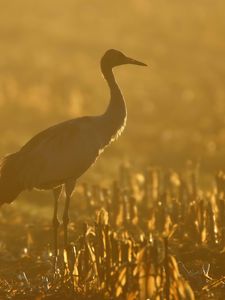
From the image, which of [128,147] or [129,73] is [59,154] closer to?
[128,147]

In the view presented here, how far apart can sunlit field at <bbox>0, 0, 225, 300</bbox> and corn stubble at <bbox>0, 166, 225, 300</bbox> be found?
14 mm

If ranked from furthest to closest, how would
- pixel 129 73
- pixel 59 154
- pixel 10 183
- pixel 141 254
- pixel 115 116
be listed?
pixel 129 73 → pixel 115 116 → pixel 59 154 → pixel 10 183 → pixel 141 254

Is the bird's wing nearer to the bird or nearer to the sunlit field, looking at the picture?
the bird

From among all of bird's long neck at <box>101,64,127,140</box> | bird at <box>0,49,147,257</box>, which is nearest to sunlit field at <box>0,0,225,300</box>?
bird at <box>0,49,147,257</box>

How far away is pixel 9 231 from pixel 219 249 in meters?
3.87

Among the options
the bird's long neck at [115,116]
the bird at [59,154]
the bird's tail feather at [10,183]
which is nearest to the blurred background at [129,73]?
the bird's long neck at [115,116]

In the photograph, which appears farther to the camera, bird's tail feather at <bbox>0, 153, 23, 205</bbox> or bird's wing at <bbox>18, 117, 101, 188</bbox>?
bird's wing at <bbox>18, 117, 101, 188</bbox>

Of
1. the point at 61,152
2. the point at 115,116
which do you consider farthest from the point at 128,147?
the point at 61,152

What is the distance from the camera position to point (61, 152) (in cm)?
1178

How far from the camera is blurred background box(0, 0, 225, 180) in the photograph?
21812 mm

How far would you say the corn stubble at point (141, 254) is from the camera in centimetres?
848

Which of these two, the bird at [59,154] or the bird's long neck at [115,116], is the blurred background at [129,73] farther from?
the bird at [59,154]

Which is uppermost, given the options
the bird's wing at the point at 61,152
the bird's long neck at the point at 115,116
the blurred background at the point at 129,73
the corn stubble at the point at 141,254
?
the blurred background at the point at 129,73

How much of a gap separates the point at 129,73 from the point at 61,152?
68.6 feet
